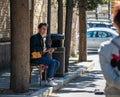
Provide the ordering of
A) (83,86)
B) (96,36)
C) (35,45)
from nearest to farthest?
(35,45) < (83,86) < (96,36)

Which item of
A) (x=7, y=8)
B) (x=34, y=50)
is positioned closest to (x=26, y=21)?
(x=34, y=50)

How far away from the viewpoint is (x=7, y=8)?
19375 mm

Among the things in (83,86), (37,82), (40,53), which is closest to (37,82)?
(37,82)

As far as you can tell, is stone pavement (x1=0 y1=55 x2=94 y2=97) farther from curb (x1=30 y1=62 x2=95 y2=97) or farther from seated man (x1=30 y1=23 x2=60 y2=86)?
seated man (x1=30 y1=23 x2=60 y2=86)

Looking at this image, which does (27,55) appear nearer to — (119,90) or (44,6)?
(119,90)

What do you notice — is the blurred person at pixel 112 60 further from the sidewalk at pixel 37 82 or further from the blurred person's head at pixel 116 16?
the sidewalk at pixel 37 82

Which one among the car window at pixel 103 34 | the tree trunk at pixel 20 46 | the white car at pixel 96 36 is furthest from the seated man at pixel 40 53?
the white car at pixel 96 36

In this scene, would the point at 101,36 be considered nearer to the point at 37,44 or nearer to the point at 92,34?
the point at 92,34

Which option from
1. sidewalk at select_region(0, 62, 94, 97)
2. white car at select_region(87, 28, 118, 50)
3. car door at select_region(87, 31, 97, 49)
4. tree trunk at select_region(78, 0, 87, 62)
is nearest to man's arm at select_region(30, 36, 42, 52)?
sidewalk at select_region(0, 62, 94, 97)

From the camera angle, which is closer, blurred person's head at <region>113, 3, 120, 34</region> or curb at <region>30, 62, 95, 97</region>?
blurred person's head at <region>113, 3, 120, 34</region>

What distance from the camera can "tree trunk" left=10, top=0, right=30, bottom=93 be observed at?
11258mm

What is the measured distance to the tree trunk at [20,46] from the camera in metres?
11.3

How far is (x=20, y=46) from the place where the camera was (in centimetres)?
1127

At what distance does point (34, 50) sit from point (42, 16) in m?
11.1
